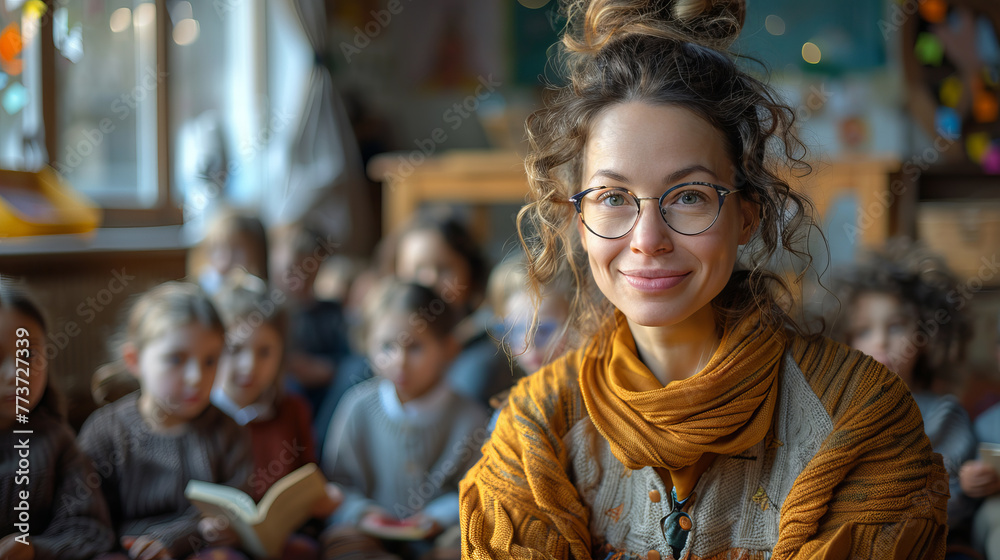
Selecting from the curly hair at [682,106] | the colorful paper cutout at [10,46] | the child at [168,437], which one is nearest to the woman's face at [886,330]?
the curly hair at [682,106]

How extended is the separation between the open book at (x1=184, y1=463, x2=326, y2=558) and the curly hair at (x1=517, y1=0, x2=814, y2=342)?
0.77m

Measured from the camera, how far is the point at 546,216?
984 mm

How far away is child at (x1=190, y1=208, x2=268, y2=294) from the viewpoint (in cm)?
259

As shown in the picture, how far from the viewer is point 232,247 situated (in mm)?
2602

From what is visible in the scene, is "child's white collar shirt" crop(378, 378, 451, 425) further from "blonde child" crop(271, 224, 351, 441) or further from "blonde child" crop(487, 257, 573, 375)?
"blonde child" crop(271, 224, 351, 441)

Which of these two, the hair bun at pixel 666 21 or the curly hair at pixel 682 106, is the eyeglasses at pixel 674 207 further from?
the hair bun at pixel 666 21

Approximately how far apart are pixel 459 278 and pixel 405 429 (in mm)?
877

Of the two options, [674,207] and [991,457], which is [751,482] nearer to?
[674,207]

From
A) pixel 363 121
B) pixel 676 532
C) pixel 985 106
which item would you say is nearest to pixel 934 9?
pixel 985 106

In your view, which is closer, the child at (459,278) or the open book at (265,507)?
the open book at (265,507)

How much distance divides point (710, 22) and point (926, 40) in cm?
355

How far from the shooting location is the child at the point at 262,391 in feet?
5.80

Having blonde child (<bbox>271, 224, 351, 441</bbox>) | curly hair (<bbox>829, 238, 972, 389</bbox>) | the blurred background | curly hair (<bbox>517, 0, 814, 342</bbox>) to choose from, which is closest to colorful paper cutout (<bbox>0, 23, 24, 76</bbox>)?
A: the blurred background
